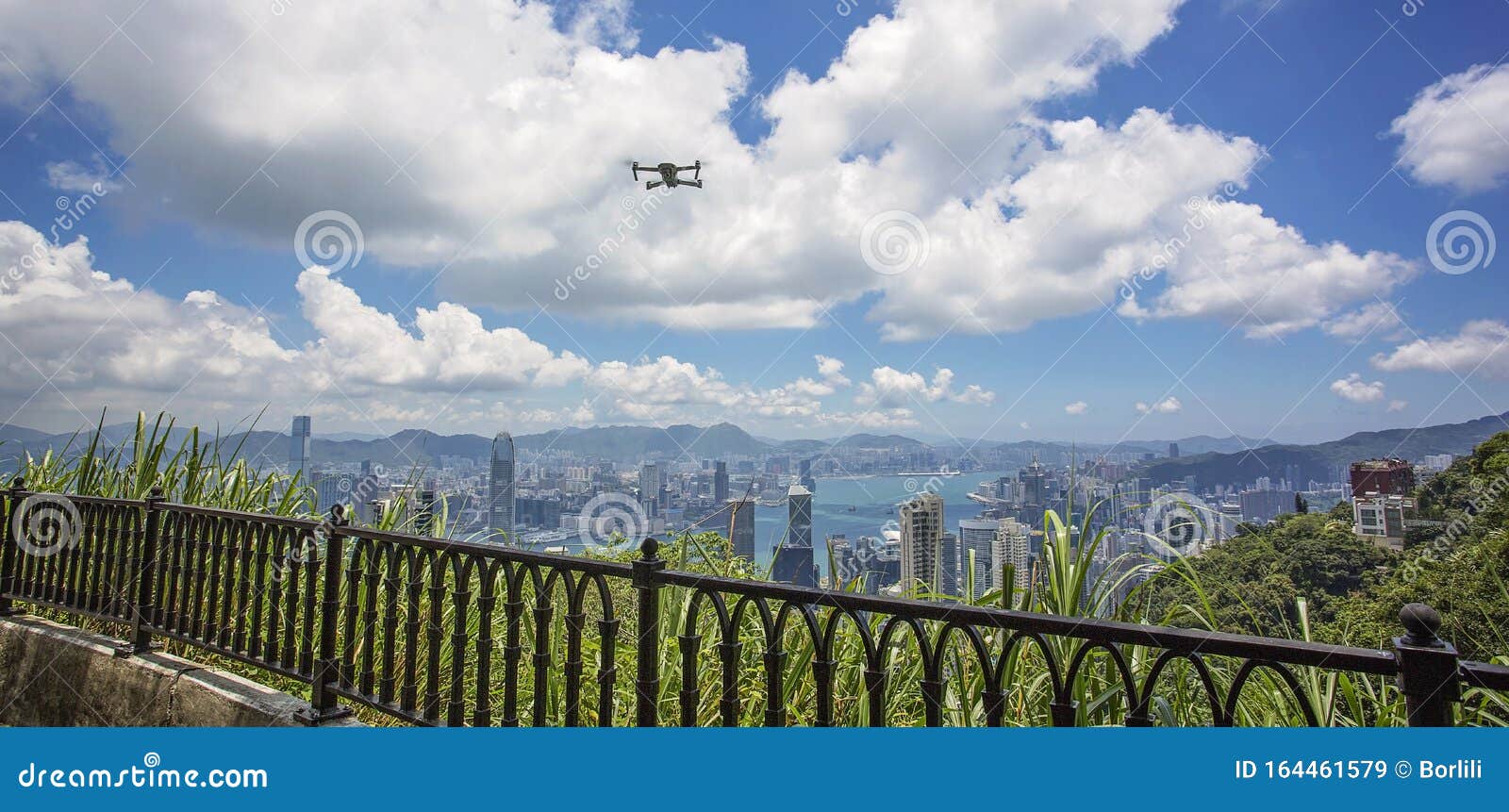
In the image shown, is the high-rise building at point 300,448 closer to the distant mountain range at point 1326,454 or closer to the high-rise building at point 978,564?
the high-rise building at point 978,564

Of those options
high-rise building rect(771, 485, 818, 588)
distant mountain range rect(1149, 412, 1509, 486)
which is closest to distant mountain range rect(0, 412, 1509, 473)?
distant mountain range rect(1149, 412, 1509, 486)

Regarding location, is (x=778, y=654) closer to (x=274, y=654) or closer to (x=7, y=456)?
(x=274, y=654)

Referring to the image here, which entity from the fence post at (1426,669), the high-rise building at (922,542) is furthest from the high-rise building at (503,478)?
the fence post at (1426,669)

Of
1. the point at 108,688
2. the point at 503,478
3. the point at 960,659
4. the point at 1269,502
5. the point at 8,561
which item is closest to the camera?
the point at 960,659

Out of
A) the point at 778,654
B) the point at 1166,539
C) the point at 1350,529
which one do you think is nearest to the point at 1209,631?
the point at 778,654

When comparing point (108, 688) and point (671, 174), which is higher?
point (671, 174)

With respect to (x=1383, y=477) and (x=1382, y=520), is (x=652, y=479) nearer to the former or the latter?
(x=1382, y=520)

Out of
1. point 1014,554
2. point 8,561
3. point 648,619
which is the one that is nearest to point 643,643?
point 648,619

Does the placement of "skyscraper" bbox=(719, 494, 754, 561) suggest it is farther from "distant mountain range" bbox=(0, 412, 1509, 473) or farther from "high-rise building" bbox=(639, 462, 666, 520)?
"high-rise building" bbox=(639, 462, 666, 520)
